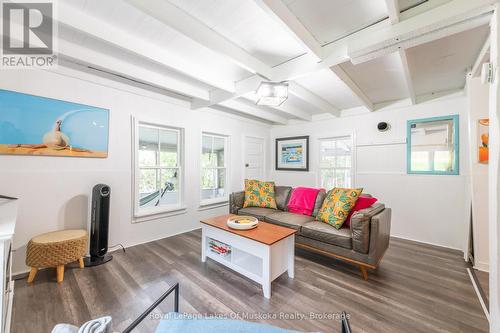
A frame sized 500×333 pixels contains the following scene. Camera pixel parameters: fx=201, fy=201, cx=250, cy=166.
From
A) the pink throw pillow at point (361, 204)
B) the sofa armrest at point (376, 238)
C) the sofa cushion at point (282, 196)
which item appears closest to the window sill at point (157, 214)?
the sofa cushion at point (282, 196)

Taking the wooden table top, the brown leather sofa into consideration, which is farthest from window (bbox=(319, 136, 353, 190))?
the wooden table top

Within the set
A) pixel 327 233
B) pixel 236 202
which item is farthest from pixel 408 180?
pixel 236 202

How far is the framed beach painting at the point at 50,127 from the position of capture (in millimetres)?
2064

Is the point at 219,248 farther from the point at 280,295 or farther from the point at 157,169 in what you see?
the point at 157,169

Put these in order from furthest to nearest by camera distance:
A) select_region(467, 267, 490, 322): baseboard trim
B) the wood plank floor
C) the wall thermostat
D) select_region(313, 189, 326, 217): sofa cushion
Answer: select_region(313, 189, 326, 217): sofa cushion → select_region(467, 267, 490, 322): baseboard trim → the wood plank floor → the wall thermostat

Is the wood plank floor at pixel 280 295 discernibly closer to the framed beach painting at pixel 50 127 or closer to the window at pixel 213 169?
the framed beach painting at pixel 50 127

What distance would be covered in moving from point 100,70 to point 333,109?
3740mm

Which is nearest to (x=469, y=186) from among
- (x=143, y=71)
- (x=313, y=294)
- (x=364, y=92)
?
(x=364, y=92)

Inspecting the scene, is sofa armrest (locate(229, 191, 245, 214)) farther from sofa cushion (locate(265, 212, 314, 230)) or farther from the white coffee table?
the white coffee table

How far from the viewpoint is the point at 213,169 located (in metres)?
4.15

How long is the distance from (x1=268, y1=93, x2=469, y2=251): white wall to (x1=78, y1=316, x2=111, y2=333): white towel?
395cm

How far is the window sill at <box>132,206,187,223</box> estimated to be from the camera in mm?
2997

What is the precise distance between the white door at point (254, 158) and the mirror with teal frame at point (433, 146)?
290 centimetres

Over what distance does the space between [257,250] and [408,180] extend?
299 cm
